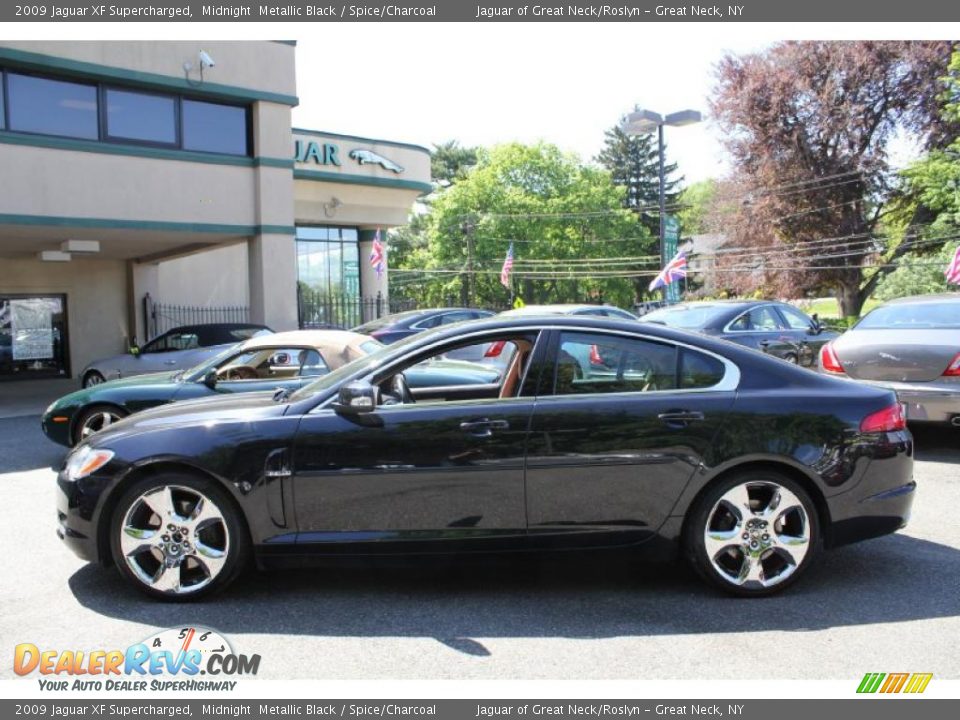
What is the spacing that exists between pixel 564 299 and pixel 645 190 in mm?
12871

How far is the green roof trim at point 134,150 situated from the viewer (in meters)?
13.1

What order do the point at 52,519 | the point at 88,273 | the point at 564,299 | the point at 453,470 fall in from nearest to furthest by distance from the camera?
the point at 453,470
the point at 52,519
the point at 88,273
the point at 564,299

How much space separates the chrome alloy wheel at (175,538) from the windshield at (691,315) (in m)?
7.61

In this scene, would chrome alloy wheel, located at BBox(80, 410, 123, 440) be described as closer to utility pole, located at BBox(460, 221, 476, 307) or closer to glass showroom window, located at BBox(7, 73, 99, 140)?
glass showroom window, located at BBox(7, 73, 99, 140)

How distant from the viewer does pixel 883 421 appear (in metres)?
4.37

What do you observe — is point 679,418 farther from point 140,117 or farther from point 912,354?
point 140,117

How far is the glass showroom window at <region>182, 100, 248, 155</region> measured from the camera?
15.1m

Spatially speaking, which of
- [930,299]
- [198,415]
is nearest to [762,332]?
[930,299]

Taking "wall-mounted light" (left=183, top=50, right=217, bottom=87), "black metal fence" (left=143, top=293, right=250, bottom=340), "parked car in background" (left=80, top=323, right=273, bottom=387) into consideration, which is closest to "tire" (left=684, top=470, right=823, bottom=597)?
"parked car in background" (left=80, top=323, right=273, bottom=387)

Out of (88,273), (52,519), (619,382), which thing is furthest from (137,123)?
(619,382)

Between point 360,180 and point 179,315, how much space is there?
19.7 ft

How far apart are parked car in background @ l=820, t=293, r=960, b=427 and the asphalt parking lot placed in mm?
2543

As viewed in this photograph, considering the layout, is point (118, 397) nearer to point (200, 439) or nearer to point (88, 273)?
point (200, 439)

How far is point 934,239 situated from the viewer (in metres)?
37.6
